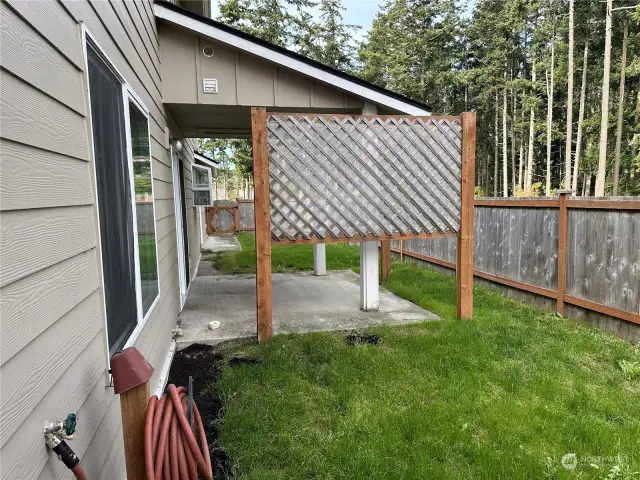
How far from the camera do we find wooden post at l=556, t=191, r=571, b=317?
15.3 feet

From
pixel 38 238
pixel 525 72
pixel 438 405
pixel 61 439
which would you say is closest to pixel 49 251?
pixel 38 238

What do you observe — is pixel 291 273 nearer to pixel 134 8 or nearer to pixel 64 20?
pixel 134 8

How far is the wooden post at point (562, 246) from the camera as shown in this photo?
468 centimetres

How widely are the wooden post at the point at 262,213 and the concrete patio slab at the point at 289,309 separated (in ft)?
1.14

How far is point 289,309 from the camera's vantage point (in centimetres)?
530

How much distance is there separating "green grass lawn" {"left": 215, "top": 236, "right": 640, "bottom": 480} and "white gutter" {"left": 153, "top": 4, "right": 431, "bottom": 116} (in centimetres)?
246

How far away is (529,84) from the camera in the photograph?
24.9 meters

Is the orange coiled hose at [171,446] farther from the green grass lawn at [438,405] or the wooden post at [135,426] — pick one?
the green grass lawn at [438,405]

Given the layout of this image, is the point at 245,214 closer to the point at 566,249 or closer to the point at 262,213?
the point at 262,213

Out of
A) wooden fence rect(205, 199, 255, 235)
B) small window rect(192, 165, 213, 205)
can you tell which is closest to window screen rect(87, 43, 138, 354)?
small window rect(192, 165, 213, 205)

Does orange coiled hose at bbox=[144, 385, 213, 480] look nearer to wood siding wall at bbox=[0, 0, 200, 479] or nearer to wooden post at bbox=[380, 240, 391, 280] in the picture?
wood siding wall at bbox=[0, 0, 200, 479]

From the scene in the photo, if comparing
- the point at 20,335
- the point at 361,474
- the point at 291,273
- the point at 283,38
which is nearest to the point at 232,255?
the point at 291,273

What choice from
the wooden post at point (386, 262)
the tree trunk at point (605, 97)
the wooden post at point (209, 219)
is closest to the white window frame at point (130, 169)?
the wooden post at point (386, 262)

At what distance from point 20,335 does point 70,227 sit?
18.8 inches
